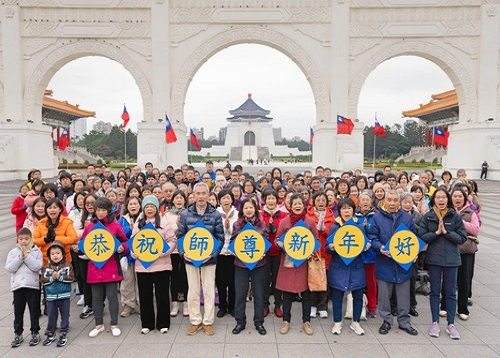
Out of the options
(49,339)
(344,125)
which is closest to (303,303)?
(49,339)

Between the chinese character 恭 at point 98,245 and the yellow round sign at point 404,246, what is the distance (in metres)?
2.74

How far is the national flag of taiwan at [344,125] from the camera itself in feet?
49.0

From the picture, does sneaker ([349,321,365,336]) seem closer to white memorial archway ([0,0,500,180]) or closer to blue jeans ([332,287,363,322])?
blue jeans ([332,287,363,322])

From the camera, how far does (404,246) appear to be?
3447 mm

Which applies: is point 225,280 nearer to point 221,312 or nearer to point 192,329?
point 221,312

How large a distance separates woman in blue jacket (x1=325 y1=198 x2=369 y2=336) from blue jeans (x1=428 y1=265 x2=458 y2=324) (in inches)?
27.4

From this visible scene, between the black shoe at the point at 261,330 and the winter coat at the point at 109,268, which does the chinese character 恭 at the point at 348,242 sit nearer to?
the black shoe at the point at 261,330

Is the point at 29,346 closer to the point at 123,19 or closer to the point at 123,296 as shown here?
the point at 123,296

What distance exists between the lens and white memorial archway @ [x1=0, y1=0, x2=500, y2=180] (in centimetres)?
1554

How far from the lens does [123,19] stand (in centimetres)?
1566

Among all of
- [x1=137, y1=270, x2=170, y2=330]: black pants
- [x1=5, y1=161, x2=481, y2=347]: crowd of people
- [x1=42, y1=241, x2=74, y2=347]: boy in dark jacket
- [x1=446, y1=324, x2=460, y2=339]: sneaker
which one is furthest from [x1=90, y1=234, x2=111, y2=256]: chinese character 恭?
[x1=446, y1=324, x2=460, y2=339]: sneaker

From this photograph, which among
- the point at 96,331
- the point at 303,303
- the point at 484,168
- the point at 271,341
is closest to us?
the point at 271,341

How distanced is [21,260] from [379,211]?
343 centimetres

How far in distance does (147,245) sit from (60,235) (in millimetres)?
948
